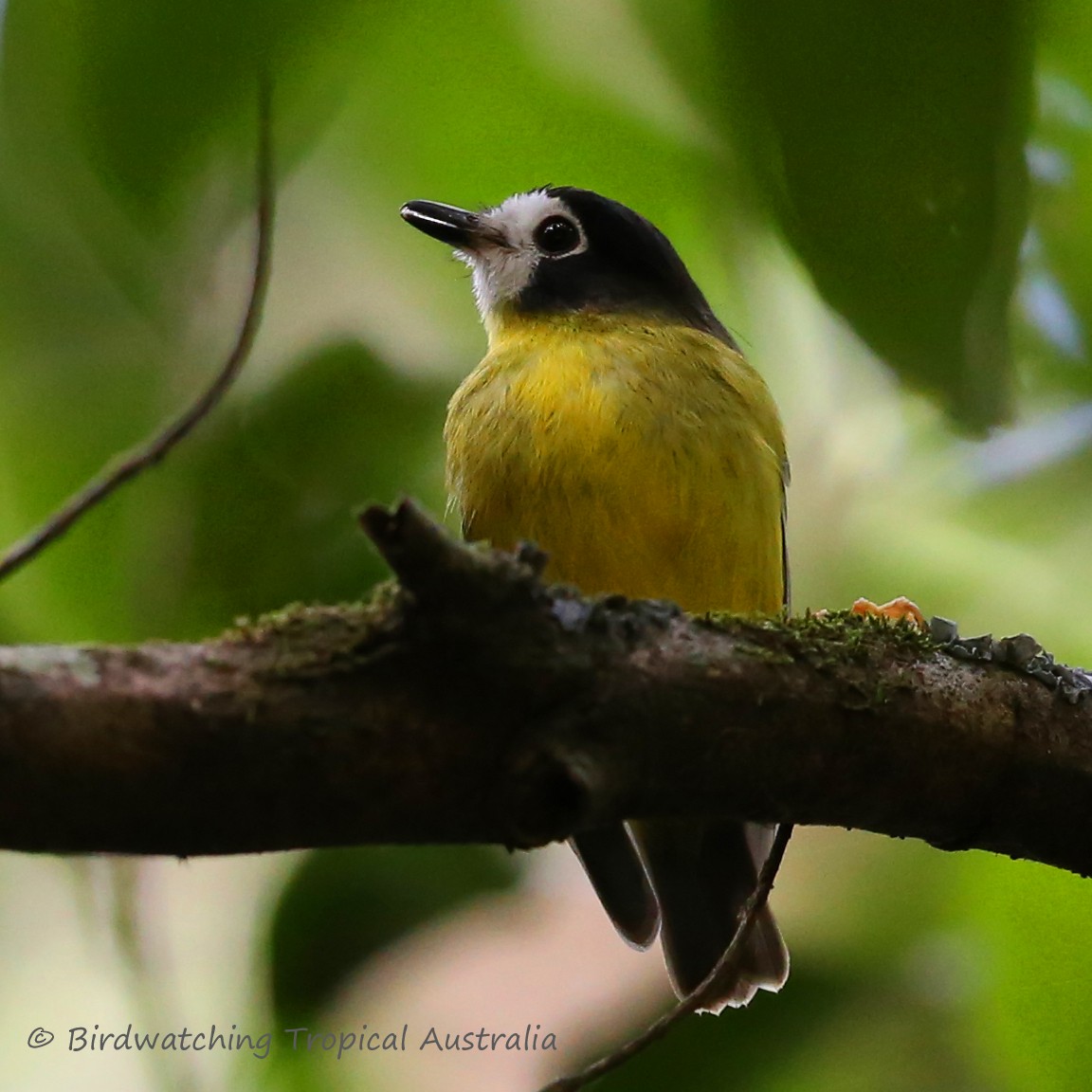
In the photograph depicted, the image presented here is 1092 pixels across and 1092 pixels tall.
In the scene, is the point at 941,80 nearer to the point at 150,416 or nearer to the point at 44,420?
the point at 150,416

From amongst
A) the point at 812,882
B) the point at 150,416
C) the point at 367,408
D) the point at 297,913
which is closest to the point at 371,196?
the point at 367,408

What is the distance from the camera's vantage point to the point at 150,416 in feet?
10.0

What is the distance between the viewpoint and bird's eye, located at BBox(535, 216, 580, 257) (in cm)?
364


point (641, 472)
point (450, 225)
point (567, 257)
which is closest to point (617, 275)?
point (567, 257)

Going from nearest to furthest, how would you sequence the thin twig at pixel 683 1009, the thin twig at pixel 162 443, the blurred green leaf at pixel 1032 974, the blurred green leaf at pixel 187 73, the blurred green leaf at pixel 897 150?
the thin twig at pixel 162 443 < the thin twig at pixel 683 1009 < the blurred green leaf at pixel 187 73 < the blurred green leaf at pixel 897 150 < the blurred green leaf at pixel 1032 974

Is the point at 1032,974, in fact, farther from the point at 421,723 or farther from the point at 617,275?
the point at 421,723

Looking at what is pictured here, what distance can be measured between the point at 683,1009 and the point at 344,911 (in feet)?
3.48

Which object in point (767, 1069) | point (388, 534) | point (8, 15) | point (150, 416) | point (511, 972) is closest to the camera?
point (388, 534)

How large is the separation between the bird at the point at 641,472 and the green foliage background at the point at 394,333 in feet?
0.57

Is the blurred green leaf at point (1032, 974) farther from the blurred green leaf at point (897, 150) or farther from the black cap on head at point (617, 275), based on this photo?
the black cap on head at point (617, 275)

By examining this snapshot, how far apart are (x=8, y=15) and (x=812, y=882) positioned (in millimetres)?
2449

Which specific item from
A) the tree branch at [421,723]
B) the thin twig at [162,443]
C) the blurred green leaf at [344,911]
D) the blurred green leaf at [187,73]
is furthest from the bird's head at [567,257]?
the tree branch at [421,723]

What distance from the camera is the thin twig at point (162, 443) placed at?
146 cm

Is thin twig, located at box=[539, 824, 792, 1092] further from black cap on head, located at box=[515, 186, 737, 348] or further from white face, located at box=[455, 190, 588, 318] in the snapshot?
white face, located at box=[455, 190, 588, 318]
